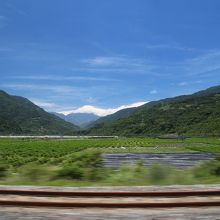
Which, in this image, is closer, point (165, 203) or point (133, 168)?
point (165, 203)

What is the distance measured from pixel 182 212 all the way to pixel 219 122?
180 metres

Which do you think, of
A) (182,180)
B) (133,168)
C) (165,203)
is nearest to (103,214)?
(165,203)

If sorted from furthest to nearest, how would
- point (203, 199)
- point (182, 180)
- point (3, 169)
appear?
point (3, 169)
point (182, 180)
point (203, 199)

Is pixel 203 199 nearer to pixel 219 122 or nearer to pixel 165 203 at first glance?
pixel 165 203

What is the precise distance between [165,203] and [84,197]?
6.86 feet

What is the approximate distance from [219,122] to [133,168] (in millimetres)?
173870

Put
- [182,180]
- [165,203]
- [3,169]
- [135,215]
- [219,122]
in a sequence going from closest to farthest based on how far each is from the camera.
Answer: [135,215] → [165,203] → [182,180] → [3,169] → [219,122]

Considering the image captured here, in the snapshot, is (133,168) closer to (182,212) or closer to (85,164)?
(85,164)

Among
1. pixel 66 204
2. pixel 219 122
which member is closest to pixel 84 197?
pixel 66 204

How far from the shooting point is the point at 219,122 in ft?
598

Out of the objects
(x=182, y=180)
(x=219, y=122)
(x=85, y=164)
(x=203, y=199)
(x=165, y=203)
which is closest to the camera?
(x=165, y=203)

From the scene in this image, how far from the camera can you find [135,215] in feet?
26.7

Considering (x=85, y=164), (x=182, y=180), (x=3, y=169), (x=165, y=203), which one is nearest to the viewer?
(x=165, y=203)

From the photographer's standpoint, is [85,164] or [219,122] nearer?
A: [85,164]
